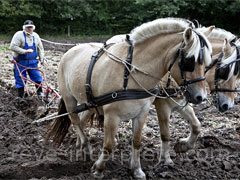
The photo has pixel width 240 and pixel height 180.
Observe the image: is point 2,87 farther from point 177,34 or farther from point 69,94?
point 177,34

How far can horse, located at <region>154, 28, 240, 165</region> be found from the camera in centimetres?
498

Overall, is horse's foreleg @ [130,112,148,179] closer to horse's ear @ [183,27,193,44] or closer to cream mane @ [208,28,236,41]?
horse's ear @ [183,27,193,44]

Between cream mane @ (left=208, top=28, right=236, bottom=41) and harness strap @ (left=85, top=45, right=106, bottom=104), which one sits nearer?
harness strap @ (left=85, top=45, right=106, bottom=104)

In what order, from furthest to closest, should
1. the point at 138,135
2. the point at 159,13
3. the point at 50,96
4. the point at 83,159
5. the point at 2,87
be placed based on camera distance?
the point at 159,13 < the point at 2,87 < the point at 50,96 < the point at 83,159 < the point at 138,135

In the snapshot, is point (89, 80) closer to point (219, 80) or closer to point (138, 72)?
point (138, 72)

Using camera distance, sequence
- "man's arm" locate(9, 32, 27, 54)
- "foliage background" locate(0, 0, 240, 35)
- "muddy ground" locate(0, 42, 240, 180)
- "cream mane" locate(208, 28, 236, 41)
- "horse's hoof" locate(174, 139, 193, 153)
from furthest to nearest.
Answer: "foliage background" locate(0, 0, 240, 35)
"man's arm" locate(9, 32, 27, 54)
"horse's hoof" locate(174, 139, 193, 153)
"cream mane" locate(208, 28, 236, 41)
"muddy ground" locate(0, 42, 240, 180)

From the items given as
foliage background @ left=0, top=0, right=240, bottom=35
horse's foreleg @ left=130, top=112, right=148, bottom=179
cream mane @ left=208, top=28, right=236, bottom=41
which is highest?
cream mane @ left=208, top=28, right=236, bottom=41

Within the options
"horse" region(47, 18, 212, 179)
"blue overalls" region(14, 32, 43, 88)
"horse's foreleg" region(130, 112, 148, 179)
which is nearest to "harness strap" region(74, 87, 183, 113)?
"horse" region(47, 18, 212, 179)

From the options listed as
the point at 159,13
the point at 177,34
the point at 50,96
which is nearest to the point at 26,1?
the point at 159,13

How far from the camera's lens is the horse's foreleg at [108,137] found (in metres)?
4.47

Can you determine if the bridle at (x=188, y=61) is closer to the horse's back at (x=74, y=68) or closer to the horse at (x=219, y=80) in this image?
the horse at (x=219, y=80)

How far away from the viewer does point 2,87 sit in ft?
32.9

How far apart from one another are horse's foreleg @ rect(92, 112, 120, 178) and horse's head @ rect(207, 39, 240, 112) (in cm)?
137

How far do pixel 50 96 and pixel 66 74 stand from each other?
314 cm
